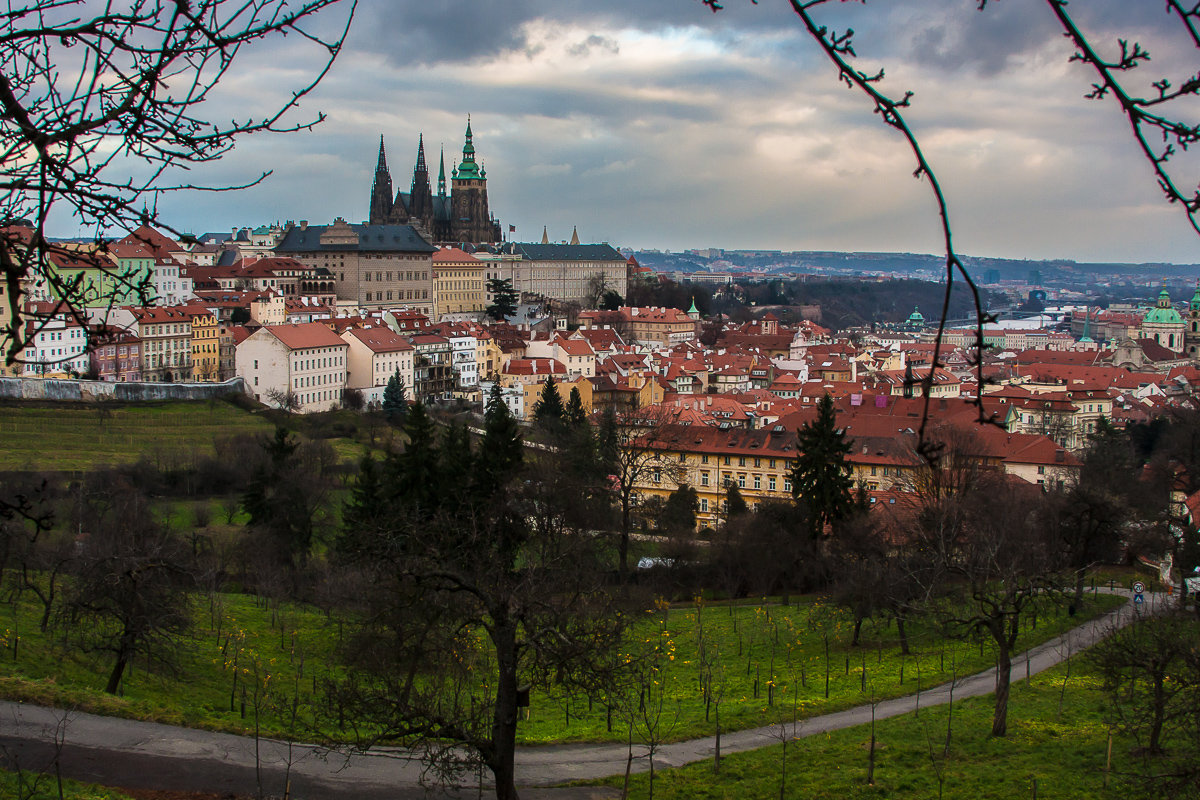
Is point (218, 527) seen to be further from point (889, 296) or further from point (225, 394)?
point (889, 296)

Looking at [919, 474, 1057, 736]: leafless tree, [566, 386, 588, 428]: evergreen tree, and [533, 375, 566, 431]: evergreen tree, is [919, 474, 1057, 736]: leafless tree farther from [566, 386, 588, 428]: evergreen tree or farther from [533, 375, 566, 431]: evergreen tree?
[533, 375, 566, 431]: evergreen tree

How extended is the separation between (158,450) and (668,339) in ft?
193

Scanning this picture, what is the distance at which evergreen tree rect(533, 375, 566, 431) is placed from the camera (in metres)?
47.4

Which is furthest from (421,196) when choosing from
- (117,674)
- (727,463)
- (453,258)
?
(117,674)

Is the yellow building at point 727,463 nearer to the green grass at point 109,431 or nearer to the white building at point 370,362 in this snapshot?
the green grass at point 109,431

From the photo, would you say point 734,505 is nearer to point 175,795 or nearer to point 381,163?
point 175,795

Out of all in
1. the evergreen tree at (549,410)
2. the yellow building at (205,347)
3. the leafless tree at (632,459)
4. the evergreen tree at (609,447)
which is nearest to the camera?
the leafless tree at (632,459)

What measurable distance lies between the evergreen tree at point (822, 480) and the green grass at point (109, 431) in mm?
21540

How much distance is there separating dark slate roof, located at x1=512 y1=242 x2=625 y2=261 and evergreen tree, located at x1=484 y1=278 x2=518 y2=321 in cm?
1652

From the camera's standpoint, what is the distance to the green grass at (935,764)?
1036 cm

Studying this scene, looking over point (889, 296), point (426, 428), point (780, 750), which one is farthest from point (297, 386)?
point (889, 296)

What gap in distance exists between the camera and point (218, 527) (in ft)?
97.6

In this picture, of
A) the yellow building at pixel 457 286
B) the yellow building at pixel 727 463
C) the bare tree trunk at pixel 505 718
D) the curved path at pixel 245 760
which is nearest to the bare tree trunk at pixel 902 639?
the curved path at pixel 245 760

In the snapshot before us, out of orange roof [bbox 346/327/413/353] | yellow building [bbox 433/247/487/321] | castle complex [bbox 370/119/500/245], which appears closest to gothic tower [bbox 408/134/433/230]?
castle complex [bbox 370/119/500/245]
